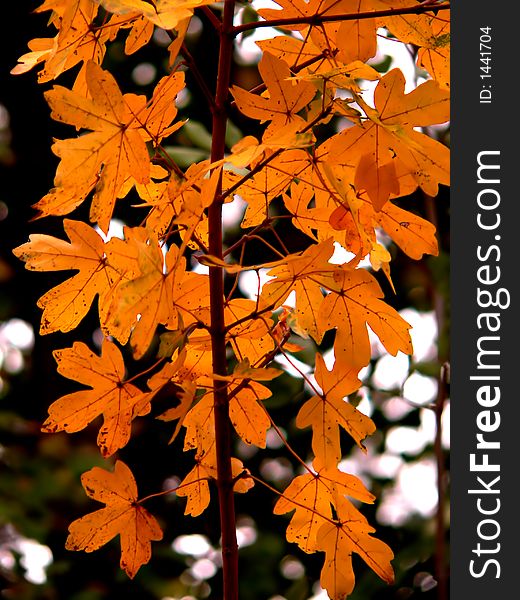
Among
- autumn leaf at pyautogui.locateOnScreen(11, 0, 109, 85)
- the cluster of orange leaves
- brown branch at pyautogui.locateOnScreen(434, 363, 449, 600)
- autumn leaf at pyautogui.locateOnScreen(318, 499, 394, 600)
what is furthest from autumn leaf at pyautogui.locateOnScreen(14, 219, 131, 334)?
brown branch at pyautogui.locateOnScreen(434, 363, 449, 600)

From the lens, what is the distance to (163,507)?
1631 millimetres

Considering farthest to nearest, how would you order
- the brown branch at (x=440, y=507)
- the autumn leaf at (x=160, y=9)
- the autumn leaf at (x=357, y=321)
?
the brown branch at (x=440, y=507), the autumn leaf at (x=357, y=321), the autumn leaf at (x=160, y=9)

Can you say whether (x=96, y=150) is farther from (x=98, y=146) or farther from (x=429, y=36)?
(x=429, y=36)

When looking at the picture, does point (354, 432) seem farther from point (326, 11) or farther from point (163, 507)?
point (163, 507)

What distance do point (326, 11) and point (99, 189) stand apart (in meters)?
0.19

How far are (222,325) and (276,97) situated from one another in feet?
0.51

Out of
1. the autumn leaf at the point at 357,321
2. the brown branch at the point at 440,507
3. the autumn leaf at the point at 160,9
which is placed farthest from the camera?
the brown branch at the point at 440,507

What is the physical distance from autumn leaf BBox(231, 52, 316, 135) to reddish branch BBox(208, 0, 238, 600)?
2 centimetres

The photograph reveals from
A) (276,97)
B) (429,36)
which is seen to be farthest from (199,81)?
(429,36)

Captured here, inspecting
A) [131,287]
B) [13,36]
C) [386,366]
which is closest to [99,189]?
[131,287]

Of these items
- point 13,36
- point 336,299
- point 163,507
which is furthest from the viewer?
point 13,36

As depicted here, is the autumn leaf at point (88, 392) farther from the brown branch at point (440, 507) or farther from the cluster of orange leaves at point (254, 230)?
the brown branch at point (440, 507)

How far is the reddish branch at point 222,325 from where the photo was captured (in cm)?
56

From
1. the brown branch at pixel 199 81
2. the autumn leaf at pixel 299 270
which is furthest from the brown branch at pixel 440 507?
the brown branch at pixel 199 81
